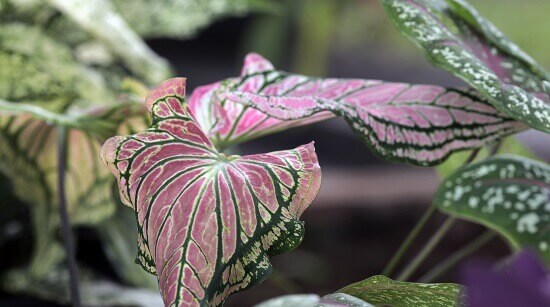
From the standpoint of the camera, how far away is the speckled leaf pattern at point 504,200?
1.18ft

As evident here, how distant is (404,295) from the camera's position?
381 mm

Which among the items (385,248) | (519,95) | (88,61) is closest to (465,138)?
(519,95)

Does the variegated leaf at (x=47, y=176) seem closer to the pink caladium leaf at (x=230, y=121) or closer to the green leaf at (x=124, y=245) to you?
the green leaf at (x=124, y=245)

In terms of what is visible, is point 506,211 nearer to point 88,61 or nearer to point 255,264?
point 255,264

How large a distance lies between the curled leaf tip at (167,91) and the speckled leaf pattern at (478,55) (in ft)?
0.49

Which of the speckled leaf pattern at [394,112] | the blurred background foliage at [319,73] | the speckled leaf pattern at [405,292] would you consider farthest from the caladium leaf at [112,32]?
the speckled leaf pattern at [405,292]

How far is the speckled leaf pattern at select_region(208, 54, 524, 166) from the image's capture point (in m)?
0.43

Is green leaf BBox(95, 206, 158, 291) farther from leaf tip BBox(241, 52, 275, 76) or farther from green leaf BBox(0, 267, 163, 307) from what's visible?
leaf tip BBox(241, 52, 275, 76)

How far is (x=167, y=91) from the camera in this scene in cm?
42

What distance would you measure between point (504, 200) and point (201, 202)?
16cm

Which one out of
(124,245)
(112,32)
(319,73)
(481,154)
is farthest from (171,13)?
(319,73)

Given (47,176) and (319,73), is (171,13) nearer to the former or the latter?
(47,176)

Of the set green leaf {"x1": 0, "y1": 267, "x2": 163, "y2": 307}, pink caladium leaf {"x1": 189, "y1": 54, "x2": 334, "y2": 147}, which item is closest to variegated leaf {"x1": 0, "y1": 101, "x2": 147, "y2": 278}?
green leaf {"x1": 0, "y1": 267, "x2": 163, "y2": 307}

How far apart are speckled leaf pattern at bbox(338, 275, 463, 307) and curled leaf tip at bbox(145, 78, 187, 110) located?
0.15 m
